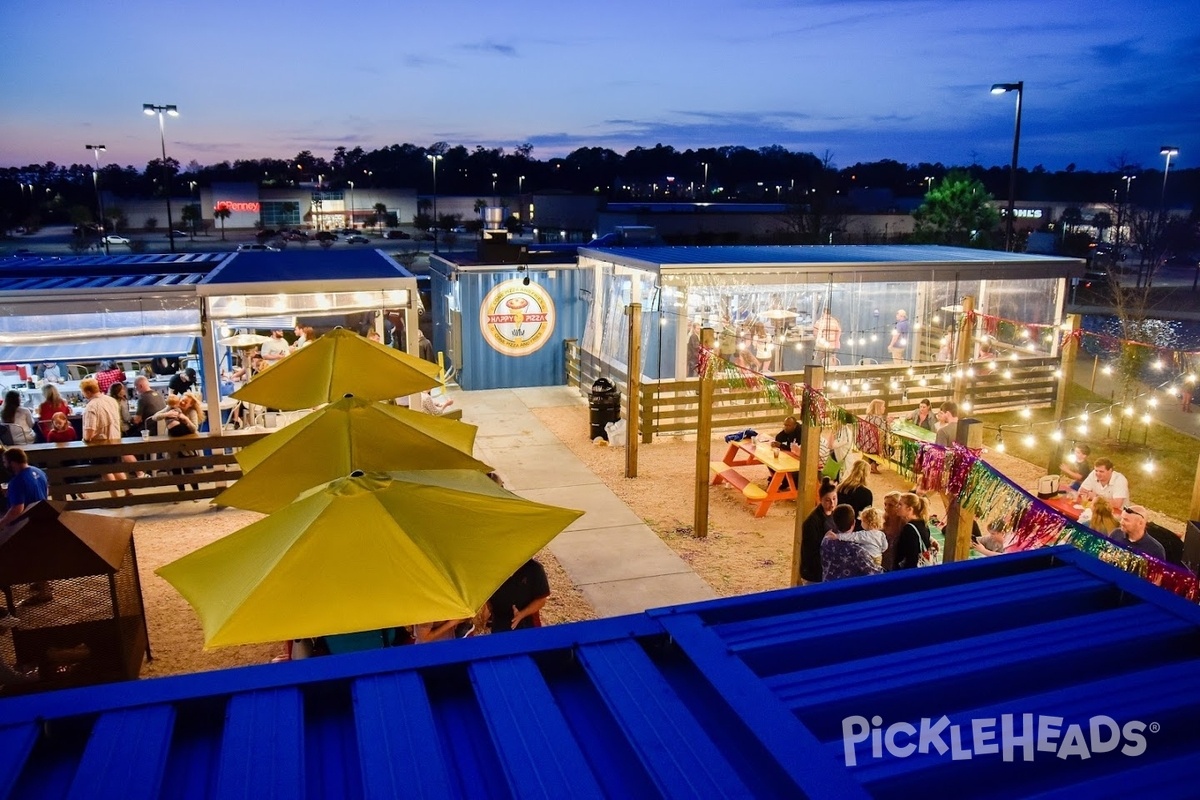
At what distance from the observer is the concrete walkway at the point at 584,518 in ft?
28.4

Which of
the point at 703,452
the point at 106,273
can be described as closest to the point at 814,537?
the point at 703,452

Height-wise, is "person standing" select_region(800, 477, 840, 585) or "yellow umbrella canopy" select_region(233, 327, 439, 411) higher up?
"yellow umbrella canopy" select_region(233, 327, 439, 411)

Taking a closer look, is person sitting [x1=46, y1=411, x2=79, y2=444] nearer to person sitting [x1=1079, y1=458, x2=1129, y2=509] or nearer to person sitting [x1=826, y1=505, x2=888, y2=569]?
person sitting [x1=826, y1=505, x2=888, y2=569]

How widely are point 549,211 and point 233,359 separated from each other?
50988 millimetres

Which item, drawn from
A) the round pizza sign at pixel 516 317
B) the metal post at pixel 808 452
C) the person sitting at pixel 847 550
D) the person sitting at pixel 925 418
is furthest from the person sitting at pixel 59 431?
the person sitting at pixel 925 418

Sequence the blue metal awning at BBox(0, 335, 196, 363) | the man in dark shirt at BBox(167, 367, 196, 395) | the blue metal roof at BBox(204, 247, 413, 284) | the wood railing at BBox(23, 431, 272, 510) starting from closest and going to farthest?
1. the wood railing at BBox(23, 431, 272, 510)
2. the blue metal awning at BBox(0, 335, 196, 363)
3. the blue metal roof at BBox(204, 247, 413, 284)
4. the man in dark shirt at BBox(167, 367, 196, 395)

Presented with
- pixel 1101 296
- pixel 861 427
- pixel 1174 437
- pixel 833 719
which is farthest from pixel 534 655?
pixel 1101 296

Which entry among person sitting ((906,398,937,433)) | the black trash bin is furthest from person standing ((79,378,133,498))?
person sitting ((906,398,937,433))

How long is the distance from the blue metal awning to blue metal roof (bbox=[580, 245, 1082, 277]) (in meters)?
7.66

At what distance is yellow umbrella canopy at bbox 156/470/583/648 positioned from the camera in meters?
4.23

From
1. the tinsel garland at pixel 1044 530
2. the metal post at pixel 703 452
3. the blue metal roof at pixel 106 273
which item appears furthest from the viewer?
the blue metal roof at pixel 106 273

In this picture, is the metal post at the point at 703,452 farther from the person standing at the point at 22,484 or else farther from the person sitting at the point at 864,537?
the person standing at the point at 22,484

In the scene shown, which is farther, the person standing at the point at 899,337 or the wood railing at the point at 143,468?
the person standing at the point at 899,337

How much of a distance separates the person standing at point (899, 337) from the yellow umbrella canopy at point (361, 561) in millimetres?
12727
